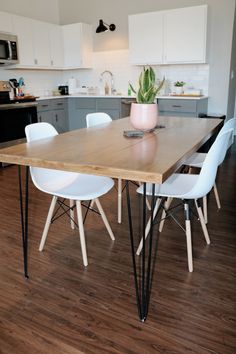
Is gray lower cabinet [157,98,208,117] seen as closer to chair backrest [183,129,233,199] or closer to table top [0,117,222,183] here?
table top [0,117,222,183]

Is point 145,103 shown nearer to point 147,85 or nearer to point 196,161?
point 147,85

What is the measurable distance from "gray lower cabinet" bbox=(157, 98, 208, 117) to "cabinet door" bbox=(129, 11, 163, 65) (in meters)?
0.73

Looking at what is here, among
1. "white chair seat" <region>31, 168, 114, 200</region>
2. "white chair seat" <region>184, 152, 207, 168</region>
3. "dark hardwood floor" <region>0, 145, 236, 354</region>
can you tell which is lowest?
"dark hardwood floor" <region>0, 145, 236, 354</region>

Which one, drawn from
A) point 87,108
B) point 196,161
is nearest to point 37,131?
point 196,161

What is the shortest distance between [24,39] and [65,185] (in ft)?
12.6

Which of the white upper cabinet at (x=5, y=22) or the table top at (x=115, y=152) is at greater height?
the white upper cabinet at (x=5, y=22)

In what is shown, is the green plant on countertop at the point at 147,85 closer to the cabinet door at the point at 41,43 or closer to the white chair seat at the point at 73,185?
the white chair seat at the point at 73,185

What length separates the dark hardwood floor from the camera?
1.45m

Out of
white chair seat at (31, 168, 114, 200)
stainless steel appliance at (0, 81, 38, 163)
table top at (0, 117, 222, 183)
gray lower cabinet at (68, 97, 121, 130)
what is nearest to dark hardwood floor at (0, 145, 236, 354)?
white chair seat at (31, 168, 114, 200)

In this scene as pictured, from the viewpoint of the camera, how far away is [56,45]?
5688 millimetres

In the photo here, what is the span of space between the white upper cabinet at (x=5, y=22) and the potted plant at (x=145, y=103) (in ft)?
11.1

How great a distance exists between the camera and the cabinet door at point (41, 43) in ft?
17.2

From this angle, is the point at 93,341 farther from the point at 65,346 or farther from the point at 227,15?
the point at 227,15

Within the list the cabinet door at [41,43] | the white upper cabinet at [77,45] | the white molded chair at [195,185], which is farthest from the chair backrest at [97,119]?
the white upper cabinet at [77,45]
